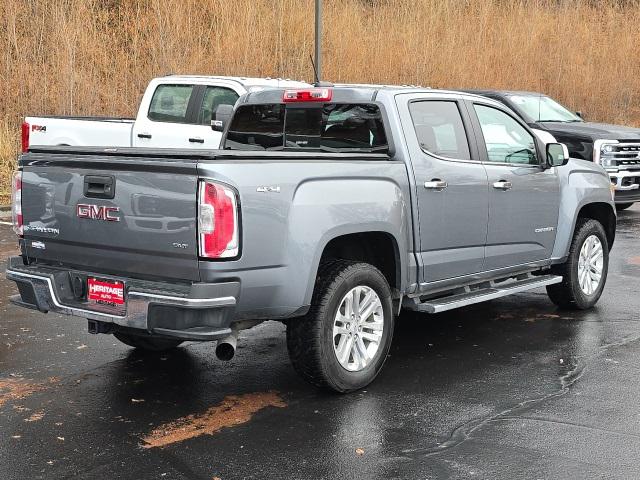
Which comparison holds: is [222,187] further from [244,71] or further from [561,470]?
[244,71]

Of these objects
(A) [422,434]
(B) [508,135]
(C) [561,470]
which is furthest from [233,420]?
(B) [508,135]

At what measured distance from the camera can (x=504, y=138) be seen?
701cm

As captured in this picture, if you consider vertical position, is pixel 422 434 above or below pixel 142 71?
below

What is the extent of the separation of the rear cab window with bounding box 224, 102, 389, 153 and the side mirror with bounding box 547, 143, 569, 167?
1.77 m

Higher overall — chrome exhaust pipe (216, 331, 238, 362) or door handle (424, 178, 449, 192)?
door handle (424, 178, 449, 192)

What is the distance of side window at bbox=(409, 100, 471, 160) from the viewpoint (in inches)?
241

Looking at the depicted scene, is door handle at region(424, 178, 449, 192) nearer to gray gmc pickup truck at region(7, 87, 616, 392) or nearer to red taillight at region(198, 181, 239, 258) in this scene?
gray gmc pickup truck at region(7, 87, 616, 392)

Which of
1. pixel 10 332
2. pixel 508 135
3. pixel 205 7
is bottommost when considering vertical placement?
pixel 10 332

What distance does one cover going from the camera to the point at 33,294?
5223 millimetres

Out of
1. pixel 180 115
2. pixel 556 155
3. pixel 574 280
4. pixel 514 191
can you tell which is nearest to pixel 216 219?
pixel 514 191

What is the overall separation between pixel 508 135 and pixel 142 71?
12343 mm

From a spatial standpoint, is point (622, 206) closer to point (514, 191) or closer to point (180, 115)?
point (180, 115)

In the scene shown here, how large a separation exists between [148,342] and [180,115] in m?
6.61

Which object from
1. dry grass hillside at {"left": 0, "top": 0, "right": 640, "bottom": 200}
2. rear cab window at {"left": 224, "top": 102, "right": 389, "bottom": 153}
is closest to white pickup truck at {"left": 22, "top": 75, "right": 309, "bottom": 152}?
dry grass hillside at {"left": 0, "top": 0, "right": 640, "bottom": 200}
